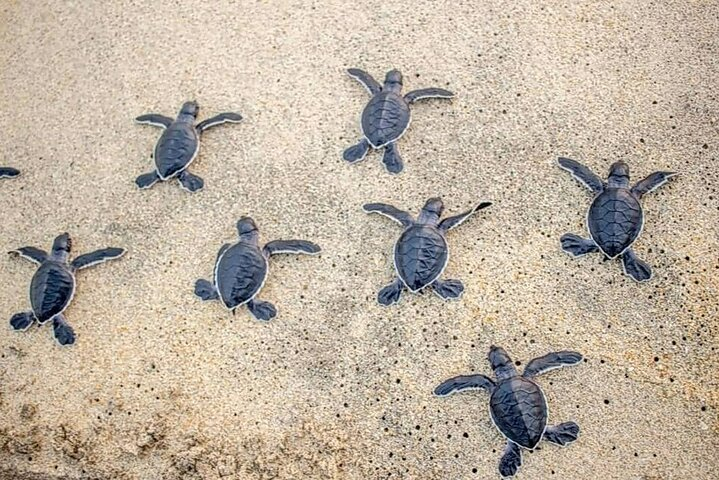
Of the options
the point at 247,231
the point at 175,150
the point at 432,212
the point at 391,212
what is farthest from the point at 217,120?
the point at 432,212

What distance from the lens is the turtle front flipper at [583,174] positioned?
3.10 metres

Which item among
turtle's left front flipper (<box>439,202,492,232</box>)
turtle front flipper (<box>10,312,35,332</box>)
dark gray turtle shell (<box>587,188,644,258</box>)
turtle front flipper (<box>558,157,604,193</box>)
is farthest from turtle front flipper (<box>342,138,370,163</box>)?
turtle front flipper (<box>10,312,35,332</box>)

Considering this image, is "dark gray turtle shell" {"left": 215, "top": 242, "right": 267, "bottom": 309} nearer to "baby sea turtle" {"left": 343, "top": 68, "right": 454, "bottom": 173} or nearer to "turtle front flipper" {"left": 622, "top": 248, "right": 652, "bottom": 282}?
"baby sea turtle" {"left": 343, "top": 68, "right": 454, "bottom": 173}

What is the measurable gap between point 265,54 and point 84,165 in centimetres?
114

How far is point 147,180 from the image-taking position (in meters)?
3.32

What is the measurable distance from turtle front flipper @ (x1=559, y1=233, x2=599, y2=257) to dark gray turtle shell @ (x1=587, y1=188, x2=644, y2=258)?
0.04 m

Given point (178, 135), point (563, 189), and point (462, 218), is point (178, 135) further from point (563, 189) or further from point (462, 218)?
point (563, 189)

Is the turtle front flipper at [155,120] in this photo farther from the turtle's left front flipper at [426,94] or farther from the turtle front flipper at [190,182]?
the turtle's left front flipper at [426,94]

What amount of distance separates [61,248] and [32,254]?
0.50 feet

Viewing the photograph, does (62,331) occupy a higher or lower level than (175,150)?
lower

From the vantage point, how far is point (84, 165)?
11.3ft

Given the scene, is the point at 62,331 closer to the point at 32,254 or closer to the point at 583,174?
the point at 32,254

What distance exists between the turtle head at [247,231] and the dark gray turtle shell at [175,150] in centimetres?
46

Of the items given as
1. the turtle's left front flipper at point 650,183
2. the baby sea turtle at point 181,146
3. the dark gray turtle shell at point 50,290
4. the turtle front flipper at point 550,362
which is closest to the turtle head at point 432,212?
the turtle front flipper at point 550,362
